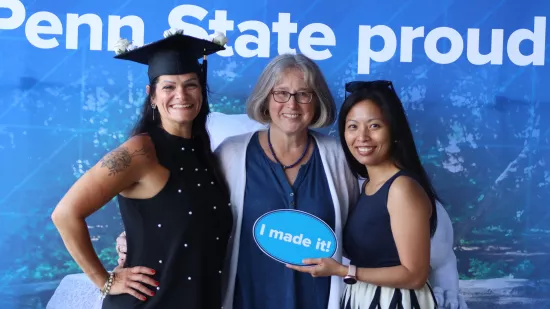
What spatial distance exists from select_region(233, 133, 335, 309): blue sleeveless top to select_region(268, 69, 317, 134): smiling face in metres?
0.19

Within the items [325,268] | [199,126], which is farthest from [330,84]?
[325,268]

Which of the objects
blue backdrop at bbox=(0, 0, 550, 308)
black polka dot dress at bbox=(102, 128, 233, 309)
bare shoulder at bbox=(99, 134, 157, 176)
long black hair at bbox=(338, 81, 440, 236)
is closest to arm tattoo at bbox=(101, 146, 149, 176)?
bare shoulder at bbox=(99, 134, 157, 176)

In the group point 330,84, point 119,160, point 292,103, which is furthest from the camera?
point 330,84

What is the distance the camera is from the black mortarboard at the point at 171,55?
2.23 metres

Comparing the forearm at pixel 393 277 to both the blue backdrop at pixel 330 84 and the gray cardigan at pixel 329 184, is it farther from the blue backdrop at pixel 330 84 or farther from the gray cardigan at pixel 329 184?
the blue backdrop at pixel 330 84

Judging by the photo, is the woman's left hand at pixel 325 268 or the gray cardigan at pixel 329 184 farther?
the gray cardigan at pixel 329 184

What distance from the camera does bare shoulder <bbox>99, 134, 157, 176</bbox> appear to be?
2.11 metres

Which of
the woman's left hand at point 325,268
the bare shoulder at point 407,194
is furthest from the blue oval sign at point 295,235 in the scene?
the bare shoulder at point 407,194

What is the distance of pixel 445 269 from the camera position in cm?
324

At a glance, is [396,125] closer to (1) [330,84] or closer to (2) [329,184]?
(2) [329,184]

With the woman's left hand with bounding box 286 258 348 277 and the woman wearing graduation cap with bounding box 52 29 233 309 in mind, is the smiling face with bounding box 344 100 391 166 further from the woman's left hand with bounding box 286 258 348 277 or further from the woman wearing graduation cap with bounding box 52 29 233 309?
the woman wearing graduation cap with bounding box 52 29 233 309

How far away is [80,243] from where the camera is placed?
2176mm

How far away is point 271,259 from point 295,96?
0.69 metres

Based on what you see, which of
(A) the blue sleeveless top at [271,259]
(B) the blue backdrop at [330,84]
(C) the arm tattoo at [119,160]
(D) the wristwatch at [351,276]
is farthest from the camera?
(B) the blue backdrop at [330,84]
